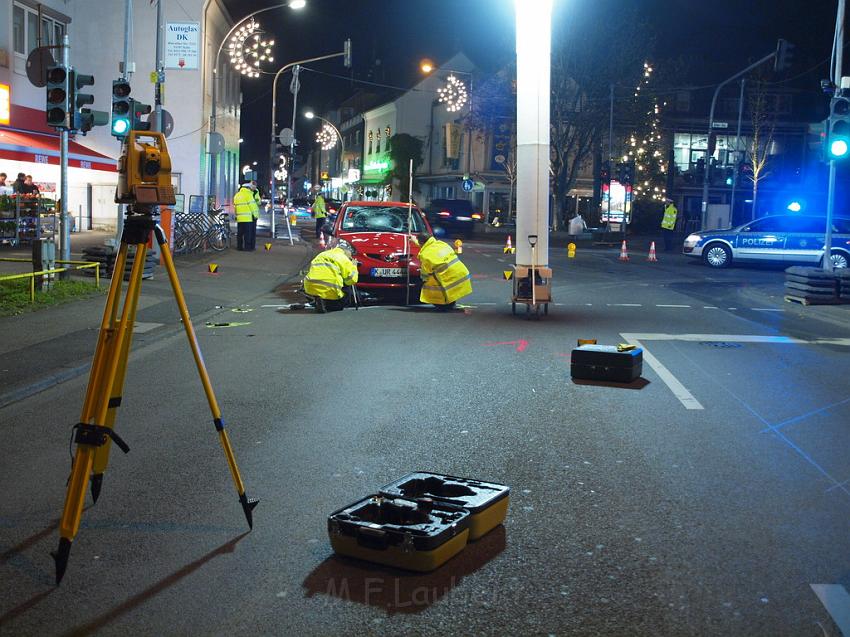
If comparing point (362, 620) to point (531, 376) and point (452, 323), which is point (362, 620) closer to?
point (531, 376)

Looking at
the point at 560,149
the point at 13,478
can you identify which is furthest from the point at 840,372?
the point at 560,149

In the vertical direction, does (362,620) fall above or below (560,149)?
below

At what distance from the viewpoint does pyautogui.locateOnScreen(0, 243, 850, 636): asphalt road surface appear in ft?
13.7

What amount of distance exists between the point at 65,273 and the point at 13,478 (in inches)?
479

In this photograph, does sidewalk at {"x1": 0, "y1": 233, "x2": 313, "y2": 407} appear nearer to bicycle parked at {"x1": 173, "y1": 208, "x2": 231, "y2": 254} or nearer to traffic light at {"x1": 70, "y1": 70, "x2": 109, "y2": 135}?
bicycle parked at {"x1": 173, "y1": 208, "x2": 231, "y2": 254}

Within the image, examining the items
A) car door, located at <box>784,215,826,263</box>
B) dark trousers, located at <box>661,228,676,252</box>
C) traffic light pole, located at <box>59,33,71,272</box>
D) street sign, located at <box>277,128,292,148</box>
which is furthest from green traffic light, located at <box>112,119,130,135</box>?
dark trousers, located at <box>661,228,676,252</box>

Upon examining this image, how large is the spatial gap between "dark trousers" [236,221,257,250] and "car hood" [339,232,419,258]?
1273 cm

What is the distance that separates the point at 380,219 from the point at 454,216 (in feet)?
102

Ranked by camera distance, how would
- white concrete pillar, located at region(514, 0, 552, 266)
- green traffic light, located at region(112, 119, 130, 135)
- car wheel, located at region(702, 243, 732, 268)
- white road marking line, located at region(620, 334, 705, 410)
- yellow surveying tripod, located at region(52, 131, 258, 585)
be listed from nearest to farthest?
yellow surveying tripod, located at region(52, 131, 258, 585) → white road marking line, located at region(620, 334, 705, 410) → white concrete pillar, located at region(514, 0, 552, 266) → green traffic light, located at region(112, 119, 130, 135) → car wheel, located at region(702, 243, 732, 268)

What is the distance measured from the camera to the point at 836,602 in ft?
14.1

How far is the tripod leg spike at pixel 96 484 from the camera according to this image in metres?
5.43

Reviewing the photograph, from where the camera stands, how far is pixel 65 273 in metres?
17.5

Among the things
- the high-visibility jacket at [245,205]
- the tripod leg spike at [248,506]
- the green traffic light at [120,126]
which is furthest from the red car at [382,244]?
the tripod leg spike at [248,506]

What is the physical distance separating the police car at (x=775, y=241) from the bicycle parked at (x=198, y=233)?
15152 mm
